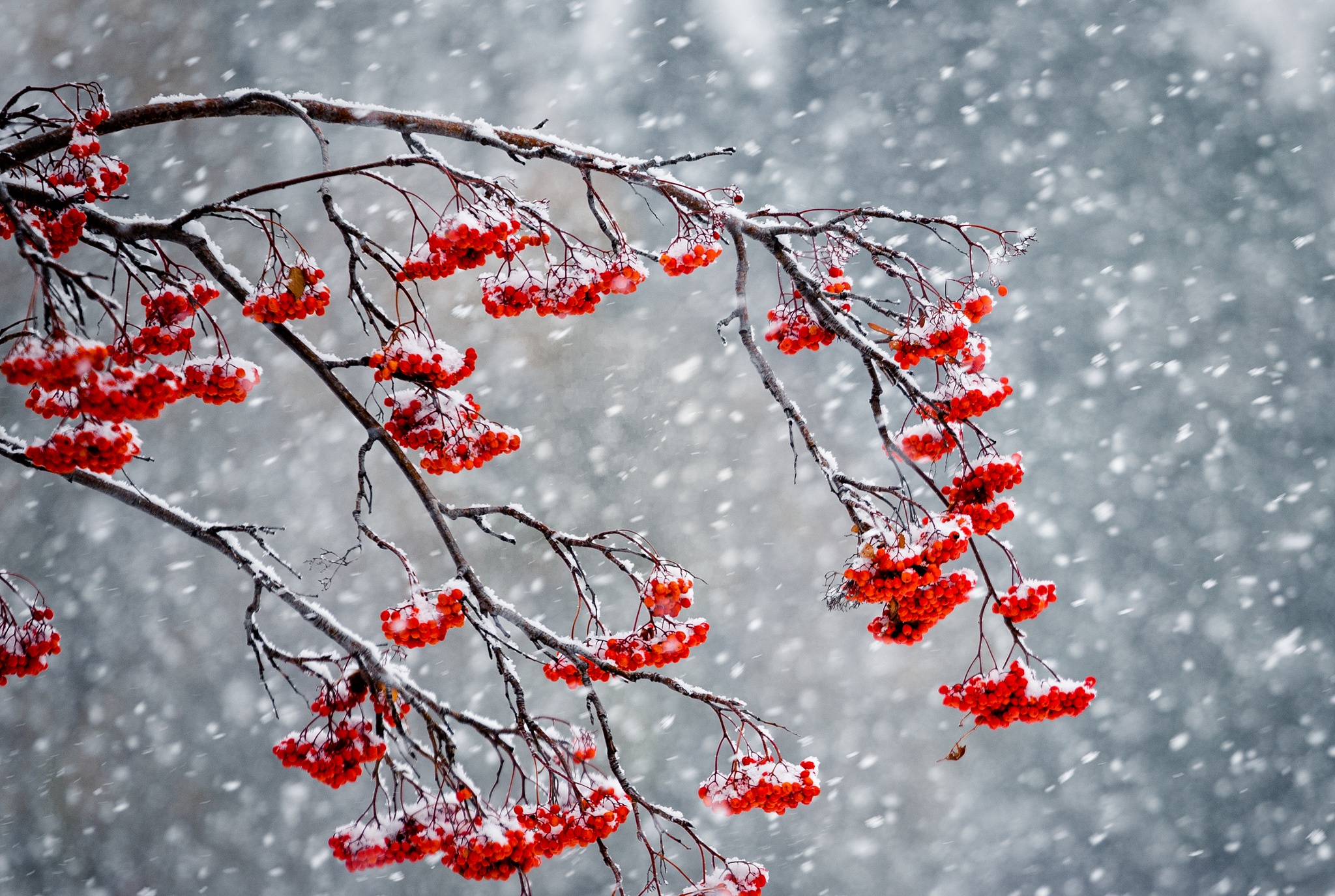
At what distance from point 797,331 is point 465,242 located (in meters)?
0.60

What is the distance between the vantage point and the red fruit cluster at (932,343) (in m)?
1.21

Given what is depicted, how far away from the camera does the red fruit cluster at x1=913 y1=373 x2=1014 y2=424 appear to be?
123 centimetres

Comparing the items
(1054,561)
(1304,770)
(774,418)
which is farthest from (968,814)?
(774,418)

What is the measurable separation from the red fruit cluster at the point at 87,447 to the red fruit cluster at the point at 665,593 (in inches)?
28.5

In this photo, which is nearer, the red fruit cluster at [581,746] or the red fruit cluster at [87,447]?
the red fruit cluster at [87,447]

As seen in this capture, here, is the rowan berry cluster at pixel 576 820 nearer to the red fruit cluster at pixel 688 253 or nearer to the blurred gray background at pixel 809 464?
the red fruit cluster at pixel 688 253

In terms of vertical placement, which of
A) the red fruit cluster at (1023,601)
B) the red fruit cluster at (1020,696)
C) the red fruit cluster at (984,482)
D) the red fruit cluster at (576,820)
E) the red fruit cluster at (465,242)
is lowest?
the red fruit cluster at (576,820)

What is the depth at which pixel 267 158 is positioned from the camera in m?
5.33

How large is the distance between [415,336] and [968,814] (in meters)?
5.32

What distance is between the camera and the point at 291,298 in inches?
44.0

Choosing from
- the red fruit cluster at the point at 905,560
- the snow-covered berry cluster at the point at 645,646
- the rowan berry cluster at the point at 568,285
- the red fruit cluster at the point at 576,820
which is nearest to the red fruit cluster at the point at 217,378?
the rowan berry cluster at the point at 568,285

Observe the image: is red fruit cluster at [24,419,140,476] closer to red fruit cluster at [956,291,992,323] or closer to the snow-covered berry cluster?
the snow-covered berry cluster

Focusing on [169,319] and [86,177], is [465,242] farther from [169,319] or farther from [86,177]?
[86,177]

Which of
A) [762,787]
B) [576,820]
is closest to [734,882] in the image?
[762,787]
